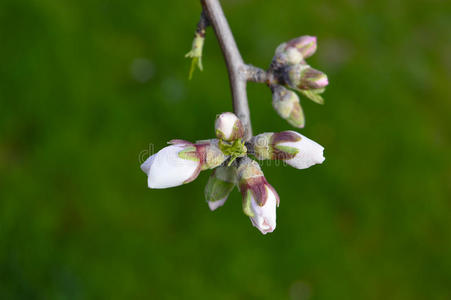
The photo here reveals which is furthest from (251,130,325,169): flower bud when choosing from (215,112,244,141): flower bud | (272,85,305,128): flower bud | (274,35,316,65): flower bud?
(274,35,316,65): flower bud

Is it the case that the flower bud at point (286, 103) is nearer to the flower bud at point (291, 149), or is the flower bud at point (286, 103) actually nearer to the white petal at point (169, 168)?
the flower bud at point (291, 149)

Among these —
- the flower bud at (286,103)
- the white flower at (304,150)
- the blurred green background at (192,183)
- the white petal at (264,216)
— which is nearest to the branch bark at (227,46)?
the flower bud at (286,103)

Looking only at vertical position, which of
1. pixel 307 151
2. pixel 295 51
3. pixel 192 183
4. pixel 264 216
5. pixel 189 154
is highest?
pixel 295 51

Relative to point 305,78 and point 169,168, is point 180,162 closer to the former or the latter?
point 169,168

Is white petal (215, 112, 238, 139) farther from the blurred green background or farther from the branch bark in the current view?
the blurred green background

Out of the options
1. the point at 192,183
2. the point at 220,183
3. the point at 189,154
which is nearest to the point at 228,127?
the point at 189,154

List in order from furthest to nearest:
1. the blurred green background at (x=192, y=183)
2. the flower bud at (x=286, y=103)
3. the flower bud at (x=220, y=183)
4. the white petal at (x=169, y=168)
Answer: the blurred green background at (x=192, y=183) < the flower bud at (x=286, y=103) < the flower bud at (x=220, y=183) < the white petal at (x=169, y=168)
